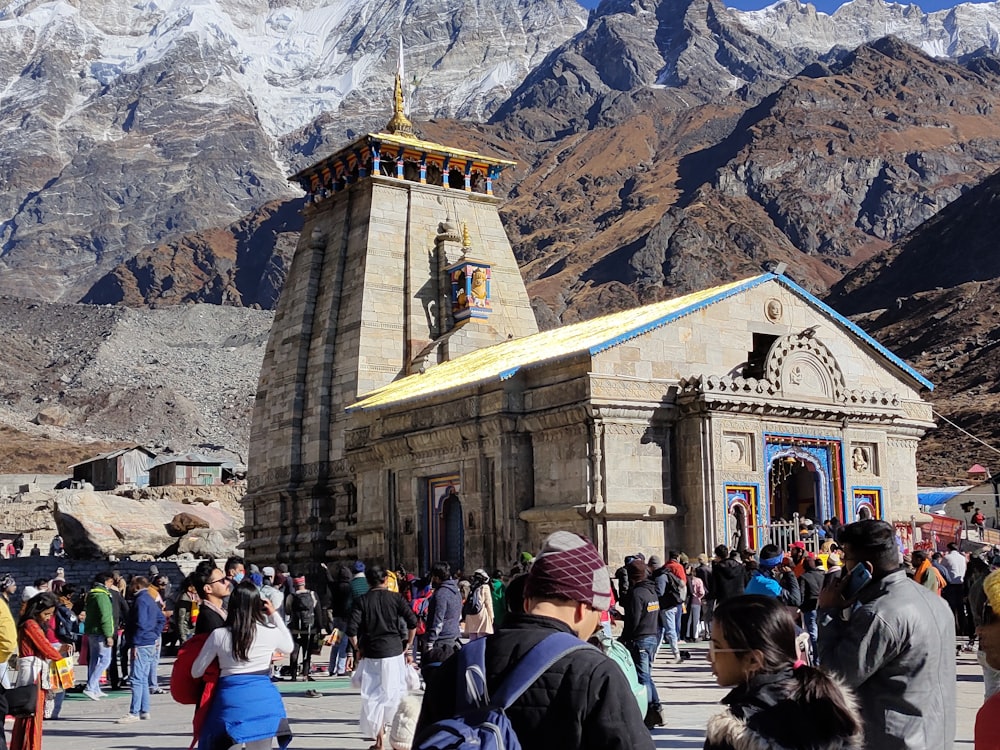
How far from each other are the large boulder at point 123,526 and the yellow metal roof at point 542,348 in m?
18.8

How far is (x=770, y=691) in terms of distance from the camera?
14.6 ft

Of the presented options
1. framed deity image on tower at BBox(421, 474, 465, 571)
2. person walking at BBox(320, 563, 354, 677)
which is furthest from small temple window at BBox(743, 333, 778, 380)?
person walking at BBox(320, 563, 354, 677)

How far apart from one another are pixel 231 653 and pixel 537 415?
667 inches

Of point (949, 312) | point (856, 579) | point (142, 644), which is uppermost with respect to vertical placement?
point (949, 312)

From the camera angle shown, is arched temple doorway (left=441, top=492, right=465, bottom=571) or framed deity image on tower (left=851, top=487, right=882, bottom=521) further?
arched temple doorway (left=441, top=492, right=465, bottom=571)

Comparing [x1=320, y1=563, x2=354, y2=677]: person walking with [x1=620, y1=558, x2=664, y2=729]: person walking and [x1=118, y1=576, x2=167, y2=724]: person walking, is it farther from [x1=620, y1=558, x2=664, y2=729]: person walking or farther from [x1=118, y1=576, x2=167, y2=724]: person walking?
[x1=620, y1=558, x2=664, y2=729]: person walking

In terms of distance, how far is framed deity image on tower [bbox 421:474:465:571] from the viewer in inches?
1062

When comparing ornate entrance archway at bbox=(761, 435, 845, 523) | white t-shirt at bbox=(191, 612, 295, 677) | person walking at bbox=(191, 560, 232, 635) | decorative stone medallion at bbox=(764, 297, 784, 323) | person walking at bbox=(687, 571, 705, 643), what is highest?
decorative stone medallion at bbox=(764, 297, 784, 323)

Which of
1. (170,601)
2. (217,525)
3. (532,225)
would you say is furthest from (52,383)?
(170,601)

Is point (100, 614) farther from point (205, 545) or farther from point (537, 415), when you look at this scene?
point (205, 545)

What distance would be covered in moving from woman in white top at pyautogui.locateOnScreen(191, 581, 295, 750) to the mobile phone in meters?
3.77

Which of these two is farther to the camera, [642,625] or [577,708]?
[642,625]

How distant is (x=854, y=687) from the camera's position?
5.70m

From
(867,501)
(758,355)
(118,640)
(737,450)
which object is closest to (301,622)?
(118,640)
